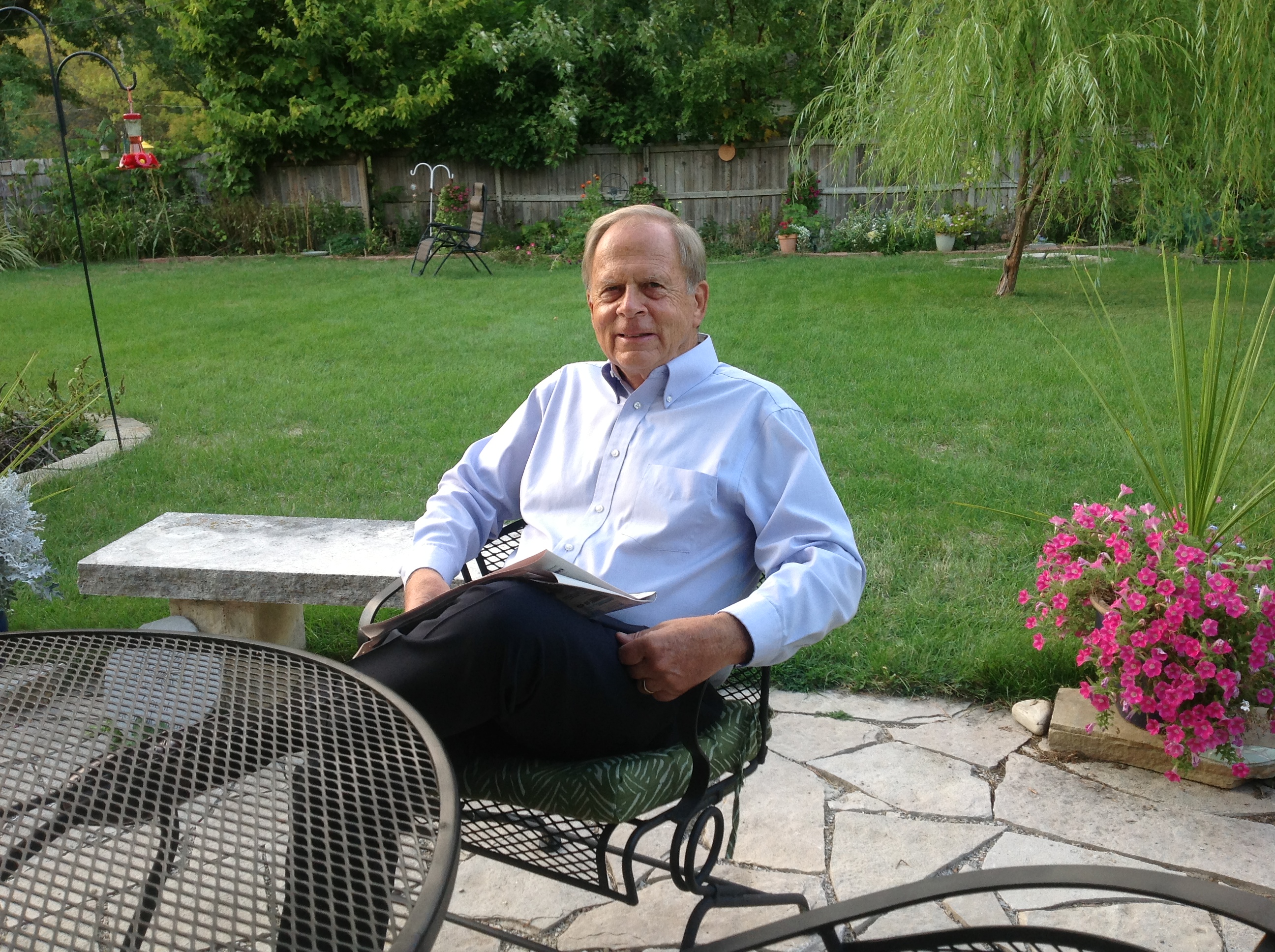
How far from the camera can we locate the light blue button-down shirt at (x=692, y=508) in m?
1.74

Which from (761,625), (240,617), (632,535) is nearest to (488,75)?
(240,617)

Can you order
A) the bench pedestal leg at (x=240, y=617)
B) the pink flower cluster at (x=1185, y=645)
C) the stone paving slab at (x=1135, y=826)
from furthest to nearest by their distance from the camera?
the bench pedestal leg at (x=240, y=617) → the pink flower cluster at (x=1185, y=645) → the stone paving slab at (x=1135, y=826)

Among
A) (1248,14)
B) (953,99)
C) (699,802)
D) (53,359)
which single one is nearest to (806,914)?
(699,802)

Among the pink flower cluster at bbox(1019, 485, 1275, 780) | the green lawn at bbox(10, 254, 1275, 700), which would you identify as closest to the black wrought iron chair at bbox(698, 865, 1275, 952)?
the pink flower cluster at bbox(1019, 485, 1275, 780)

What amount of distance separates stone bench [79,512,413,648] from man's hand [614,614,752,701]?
1040 mm

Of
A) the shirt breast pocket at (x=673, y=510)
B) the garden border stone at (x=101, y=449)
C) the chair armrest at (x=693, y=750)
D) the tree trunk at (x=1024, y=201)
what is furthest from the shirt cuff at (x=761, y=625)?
the tree trunk at (x=1024, y=201)

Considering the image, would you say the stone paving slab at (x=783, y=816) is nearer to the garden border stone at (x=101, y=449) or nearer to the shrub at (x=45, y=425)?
the garden border stone at (x=101, y=449)

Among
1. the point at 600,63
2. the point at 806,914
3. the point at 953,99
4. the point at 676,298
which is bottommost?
the point at 806,914

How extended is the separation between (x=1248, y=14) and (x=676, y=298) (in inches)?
187

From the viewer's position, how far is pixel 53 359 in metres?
6.81

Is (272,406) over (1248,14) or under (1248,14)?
under

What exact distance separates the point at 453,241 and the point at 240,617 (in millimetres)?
9049

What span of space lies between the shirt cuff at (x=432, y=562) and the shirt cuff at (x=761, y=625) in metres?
0.60

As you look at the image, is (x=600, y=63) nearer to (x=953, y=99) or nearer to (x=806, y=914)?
(x=953, y=99)
